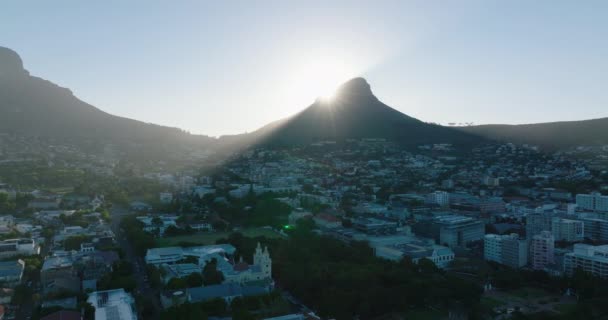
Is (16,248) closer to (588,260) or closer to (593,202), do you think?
(588,260)

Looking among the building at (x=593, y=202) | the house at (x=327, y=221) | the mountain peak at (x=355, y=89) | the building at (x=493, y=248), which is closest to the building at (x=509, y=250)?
the building at (x=493, y=248)

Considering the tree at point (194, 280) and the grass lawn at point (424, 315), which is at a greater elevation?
the tree at point (194, 280)

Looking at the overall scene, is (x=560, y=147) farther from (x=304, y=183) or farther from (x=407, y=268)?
(x=407, y=268)

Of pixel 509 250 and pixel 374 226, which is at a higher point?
pixel 374 226

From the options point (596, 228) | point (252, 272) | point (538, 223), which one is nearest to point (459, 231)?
point (538, 223)

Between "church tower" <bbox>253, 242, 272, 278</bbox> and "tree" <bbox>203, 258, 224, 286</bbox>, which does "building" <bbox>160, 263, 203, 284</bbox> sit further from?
"church tower" <bbox>253, 242, 272, 278</bbox>

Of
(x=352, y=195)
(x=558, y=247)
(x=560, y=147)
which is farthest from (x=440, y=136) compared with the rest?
(x=558, y=247)

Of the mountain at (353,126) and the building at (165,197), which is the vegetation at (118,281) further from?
the mountain at (353,126)
